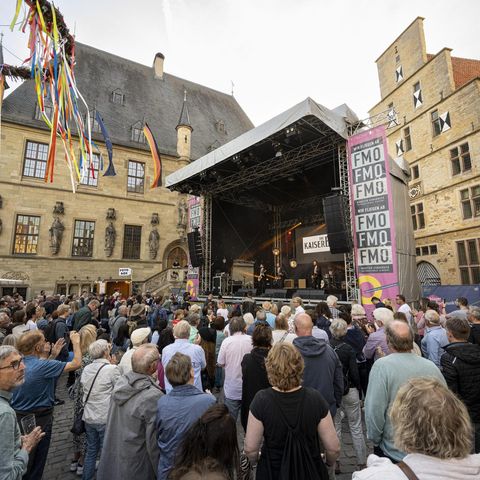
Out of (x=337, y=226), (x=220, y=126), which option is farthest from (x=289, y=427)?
(x=220, y=126)

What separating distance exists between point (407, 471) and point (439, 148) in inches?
731

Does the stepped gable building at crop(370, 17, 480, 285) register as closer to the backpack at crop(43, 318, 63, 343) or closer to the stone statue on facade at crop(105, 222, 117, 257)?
the backpack at crop(43, 318, 63, 343)

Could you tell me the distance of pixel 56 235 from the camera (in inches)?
688

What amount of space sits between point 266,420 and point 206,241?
1448 centimetres

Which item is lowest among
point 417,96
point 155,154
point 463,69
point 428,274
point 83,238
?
point 428,274

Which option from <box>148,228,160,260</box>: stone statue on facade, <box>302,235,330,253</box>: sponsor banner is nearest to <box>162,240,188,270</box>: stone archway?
<box>148,228,160,260</box>: stone statue on facade

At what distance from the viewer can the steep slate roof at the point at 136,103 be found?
62.2 feet

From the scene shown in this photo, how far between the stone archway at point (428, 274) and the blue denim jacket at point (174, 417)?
56.0ft

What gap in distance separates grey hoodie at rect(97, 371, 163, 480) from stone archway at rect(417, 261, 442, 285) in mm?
17209

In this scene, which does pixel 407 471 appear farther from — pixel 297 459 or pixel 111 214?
pixel 111 214

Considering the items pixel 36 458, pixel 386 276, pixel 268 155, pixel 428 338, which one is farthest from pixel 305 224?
pixel 36 458

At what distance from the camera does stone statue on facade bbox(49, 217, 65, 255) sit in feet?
57.1

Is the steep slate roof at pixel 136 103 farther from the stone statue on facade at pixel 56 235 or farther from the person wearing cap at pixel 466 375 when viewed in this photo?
the person wearing cap at pixel 466 375

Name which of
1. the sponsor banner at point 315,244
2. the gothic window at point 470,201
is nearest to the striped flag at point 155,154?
the sponsor banner at point 315,244
